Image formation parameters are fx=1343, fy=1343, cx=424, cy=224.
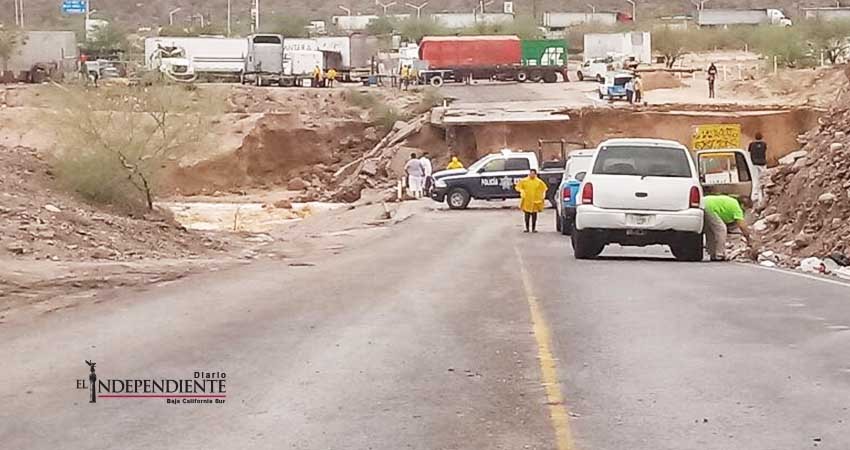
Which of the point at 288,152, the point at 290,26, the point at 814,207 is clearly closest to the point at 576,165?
the point at 814,207

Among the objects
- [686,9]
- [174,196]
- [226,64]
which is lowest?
[174,196]

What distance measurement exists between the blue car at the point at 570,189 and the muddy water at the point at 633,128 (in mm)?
23922

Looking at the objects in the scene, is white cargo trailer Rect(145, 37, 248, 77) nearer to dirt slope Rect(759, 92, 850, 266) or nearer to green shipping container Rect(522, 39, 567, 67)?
green shipping container Rect(522, 39, 567, 67)

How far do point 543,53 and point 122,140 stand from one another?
5791cm

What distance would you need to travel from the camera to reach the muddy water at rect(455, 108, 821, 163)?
182ft

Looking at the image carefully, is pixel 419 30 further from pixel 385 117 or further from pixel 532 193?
pixel 532 193

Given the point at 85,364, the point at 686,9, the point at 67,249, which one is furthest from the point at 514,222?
the point at 686,9

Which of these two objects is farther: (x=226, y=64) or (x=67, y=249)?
(x=226, y=64)

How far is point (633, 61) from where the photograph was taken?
92.3m

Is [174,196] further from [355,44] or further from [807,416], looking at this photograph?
[807,416]

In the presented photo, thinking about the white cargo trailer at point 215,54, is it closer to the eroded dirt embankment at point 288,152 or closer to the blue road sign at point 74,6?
the eroded dirt embankment at point 288,152

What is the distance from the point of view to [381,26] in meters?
130

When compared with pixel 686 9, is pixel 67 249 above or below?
below

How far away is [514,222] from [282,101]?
3667cm
